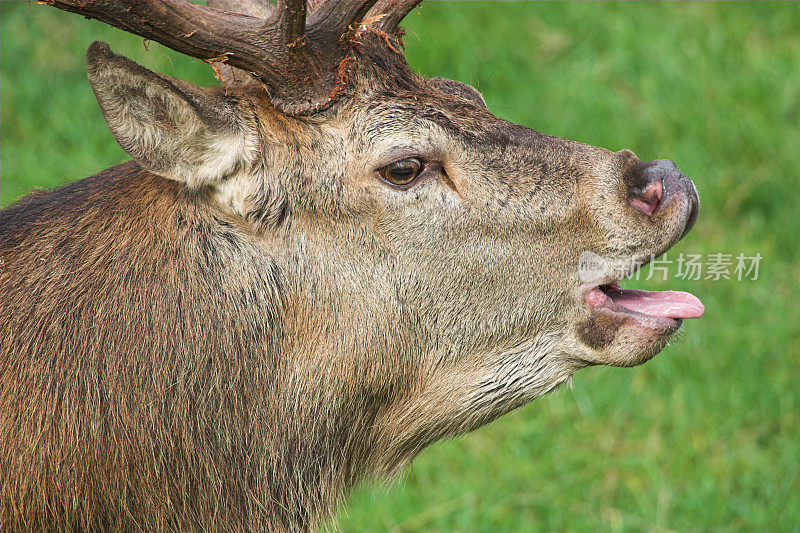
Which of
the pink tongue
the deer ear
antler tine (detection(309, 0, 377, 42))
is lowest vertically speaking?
the pink tongue

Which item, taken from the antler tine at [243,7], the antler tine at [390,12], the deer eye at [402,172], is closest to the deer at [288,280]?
the deer eye at [402,172]

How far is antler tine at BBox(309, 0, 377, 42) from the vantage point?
9.89 ft

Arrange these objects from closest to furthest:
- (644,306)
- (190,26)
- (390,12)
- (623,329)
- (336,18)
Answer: (190,26)
(336,18)
(623,329)
(644,306)
(390,12)

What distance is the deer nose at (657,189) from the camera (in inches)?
125

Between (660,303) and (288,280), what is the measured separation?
51.0 inches

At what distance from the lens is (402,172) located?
306 centimetres

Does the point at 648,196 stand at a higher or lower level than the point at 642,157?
lower

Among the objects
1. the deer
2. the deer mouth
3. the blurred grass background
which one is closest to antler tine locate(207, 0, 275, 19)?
the deer

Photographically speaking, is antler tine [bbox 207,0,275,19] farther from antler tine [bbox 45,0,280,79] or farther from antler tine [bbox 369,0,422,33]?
antler tine [bbox 45,0,280,79]

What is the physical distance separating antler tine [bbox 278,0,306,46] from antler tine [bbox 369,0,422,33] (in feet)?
1.50

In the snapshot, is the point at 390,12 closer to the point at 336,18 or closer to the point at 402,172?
the point at 336,18

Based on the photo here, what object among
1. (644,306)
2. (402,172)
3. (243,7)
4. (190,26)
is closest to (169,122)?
(190,26)

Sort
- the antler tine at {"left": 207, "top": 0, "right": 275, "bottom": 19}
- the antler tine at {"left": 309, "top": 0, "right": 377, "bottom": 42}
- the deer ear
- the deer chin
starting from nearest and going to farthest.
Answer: the deer ear, the antler tine at {"left": 309, "top": 0, "right": 377, "bottom": 42}, the deer chin, the antler tine at {"left": 207, "top": 0, "right": 275, "bottom": 19}

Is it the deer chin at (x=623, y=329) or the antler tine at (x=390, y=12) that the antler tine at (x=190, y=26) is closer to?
the antler tine at (x=390, y=12)
